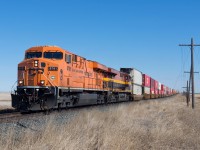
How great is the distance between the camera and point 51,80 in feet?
58.2

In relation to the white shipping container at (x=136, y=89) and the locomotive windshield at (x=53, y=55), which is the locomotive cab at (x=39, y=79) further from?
the white shipping container at (x=136, y=89)

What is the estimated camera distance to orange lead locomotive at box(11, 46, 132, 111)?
675 inches

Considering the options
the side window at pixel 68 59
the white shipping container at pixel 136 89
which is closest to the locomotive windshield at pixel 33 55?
the side window at pixel 68 59

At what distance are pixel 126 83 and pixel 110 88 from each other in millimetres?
7747

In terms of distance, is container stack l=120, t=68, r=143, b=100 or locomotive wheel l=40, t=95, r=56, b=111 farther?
container stack l=120, t=68, r=143, b=100

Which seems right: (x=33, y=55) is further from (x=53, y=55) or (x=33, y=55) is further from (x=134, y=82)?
(x=134, y=82)

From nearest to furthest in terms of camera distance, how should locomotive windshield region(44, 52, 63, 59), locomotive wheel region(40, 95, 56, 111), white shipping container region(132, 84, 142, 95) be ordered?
locomotive wheel region(40, 95, 56, 111) → locomotive windshield region(44, 52, 63, 59) → white shipping container region(132, 84, 142, 95)

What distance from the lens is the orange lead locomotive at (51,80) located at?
17.1 meters

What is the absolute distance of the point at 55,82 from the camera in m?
17.8

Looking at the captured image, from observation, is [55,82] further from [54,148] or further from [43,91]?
[54,148]

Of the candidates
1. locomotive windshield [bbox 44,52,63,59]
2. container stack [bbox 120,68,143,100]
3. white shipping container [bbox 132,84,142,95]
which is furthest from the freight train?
white shipping container [bbox 132,84,142,95]

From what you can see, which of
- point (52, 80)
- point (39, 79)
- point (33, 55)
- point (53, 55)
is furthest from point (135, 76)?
point (39, 79)

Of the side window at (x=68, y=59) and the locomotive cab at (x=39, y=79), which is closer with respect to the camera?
the locomotive cab at (x=39, y=79)

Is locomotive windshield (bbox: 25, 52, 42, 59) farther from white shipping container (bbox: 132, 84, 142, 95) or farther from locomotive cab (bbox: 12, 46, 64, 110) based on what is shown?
white shipping container (bbox: 132, 84, 142, 95)
